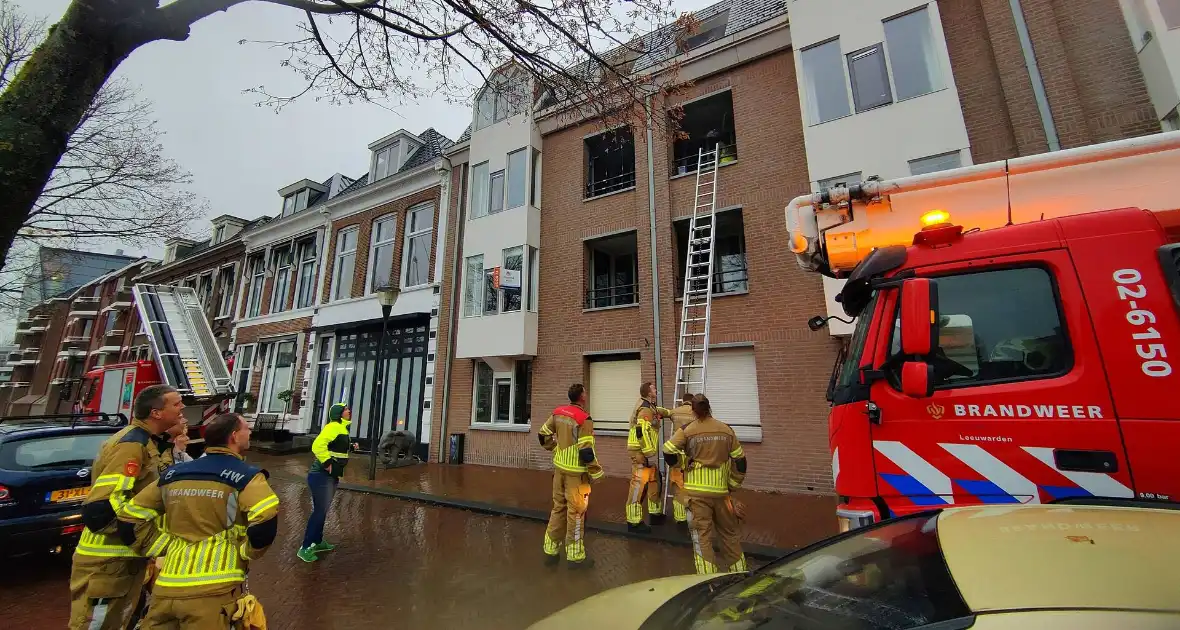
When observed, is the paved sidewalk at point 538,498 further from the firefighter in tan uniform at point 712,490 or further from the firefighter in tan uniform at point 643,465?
the firefighter in tan uniform at point 712,490

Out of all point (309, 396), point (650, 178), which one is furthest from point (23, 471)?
point (309, 396)

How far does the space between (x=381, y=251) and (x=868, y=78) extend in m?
15.4

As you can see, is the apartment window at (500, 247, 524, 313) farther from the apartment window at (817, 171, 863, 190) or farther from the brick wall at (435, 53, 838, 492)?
the apartment window at (817, 171, 863, 190)

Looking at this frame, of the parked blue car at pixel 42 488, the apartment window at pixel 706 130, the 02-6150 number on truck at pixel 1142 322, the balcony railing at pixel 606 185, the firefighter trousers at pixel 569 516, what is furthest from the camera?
the balcony railing at pixel 606 185

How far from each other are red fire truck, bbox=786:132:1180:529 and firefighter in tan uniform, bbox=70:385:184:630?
4.79 metres

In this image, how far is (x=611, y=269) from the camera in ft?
42.8

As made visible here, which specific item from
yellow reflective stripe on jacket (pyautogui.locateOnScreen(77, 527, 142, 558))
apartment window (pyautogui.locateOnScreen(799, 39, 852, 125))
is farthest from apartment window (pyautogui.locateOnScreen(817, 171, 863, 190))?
yellow reflective stripe on jacket (pyautogui.locateOnScreen(77, 527, 142, 558))

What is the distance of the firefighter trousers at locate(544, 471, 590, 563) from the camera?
525 cm

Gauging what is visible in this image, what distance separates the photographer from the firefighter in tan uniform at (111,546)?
307 centimetres

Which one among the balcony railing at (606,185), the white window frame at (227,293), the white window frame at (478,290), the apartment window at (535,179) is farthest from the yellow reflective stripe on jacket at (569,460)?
the white window frame at (227,293)

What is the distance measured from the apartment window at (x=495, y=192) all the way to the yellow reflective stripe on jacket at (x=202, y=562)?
11975mm

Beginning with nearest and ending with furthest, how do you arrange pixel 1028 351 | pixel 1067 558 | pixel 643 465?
pixel 1067 558
pixel 1028 351
pixel 643 465

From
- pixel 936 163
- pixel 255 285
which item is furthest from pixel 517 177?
pixel 255 285

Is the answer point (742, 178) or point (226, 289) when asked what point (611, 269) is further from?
point (226, 289)
